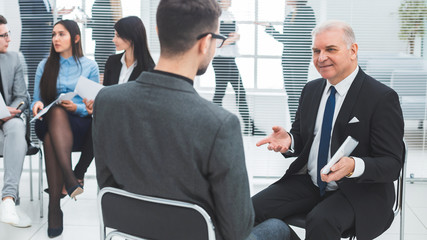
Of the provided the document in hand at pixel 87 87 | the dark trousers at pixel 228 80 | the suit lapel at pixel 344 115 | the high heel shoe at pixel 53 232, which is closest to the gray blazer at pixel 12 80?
the document in hand at pixel 87 87

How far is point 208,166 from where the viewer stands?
4.31ft

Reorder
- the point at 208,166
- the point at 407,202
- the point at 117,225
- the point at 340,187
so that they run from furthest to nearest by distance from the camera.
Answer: the point at 407,202 < the point at 340,187 < the point at 117,225 < the point at 208,166

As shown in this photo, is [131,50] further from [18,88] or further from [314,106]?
[314,106]

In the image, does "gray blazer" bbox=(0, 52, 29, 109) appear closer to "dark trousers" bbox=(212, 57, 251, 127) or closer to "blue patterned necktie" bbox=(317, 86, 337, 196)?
"dark trousers" bbox=(212, 57, 251, 127)

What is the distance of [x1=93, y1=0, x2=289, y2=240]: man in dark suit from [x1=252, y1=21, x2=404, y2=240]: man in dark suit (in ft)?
1.96

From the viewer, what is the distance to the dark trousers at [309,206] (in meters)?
1.91

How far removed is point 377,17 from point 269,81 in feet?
3.24

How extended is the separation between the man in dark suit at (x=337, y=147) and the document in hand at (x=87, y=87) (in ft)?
4.18

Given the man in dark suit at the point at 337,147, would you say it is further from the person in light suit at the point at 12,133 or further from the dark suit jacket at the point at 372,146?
the person in light suit at the point at 12,133

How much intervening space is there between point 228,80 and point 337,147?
82.7 inches

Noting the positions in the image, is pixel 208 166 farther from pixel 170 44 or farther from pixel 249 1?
pixel 249 1

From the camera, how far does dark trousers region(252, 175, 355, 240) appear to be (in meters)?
1.91

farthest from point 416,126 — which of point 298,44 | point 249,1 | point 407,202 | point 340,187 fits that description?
point 340,187

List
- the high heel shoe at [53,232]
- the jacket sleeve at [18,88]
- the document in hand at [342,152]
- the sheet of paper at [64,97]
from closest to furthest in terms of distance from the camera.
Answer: the document in hand at [342,152] < the high heel shoe at [53,232] < the sheet of paper at [64,97] < the jacket sleeve at [18,88]
